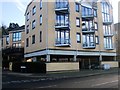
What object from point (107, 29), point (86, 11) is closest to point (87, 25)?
point (86, 11)

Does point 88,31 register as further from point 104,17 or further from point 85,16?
point 104,17

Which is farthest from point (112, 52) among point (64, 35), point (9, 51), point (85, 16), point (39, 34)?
point (9, 51)

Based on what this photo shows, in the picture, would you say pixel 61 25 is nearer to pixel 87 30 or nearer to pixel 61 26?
pixel 61 26

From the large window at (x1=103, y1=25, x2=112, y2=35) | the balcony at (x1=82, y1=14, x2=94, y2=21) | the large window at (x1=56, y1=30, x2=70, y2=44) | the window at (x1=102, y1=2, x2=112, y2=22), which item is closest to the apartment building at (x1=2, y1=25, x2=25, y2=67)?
the large window at (x1=56, y1=30, x2=70, y2=44)

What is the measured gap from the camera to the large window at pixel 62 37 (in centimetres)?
3284

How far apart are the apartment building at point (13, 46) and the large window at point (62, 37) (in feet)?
48.4

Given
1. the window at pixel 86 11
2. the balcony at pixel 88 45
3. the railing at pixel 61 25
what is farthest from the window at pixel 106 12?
the railing at pixel 61 25

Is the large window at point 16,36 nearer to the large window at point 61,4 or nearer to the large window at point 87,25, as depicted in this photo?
the large window at point 87,25

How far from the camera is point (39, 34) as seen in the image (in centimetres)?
3509

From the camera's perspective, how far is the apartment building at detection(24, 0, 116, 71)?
107 ft

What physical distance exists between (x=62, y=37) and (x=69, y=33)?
5.55ft

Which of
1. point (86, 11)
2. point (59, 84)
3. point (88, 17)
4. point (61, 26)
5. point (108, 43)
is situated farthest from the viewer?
point (108, 43)

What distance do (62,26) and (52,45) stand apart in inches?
138

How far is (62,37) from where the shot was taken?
109 feet
